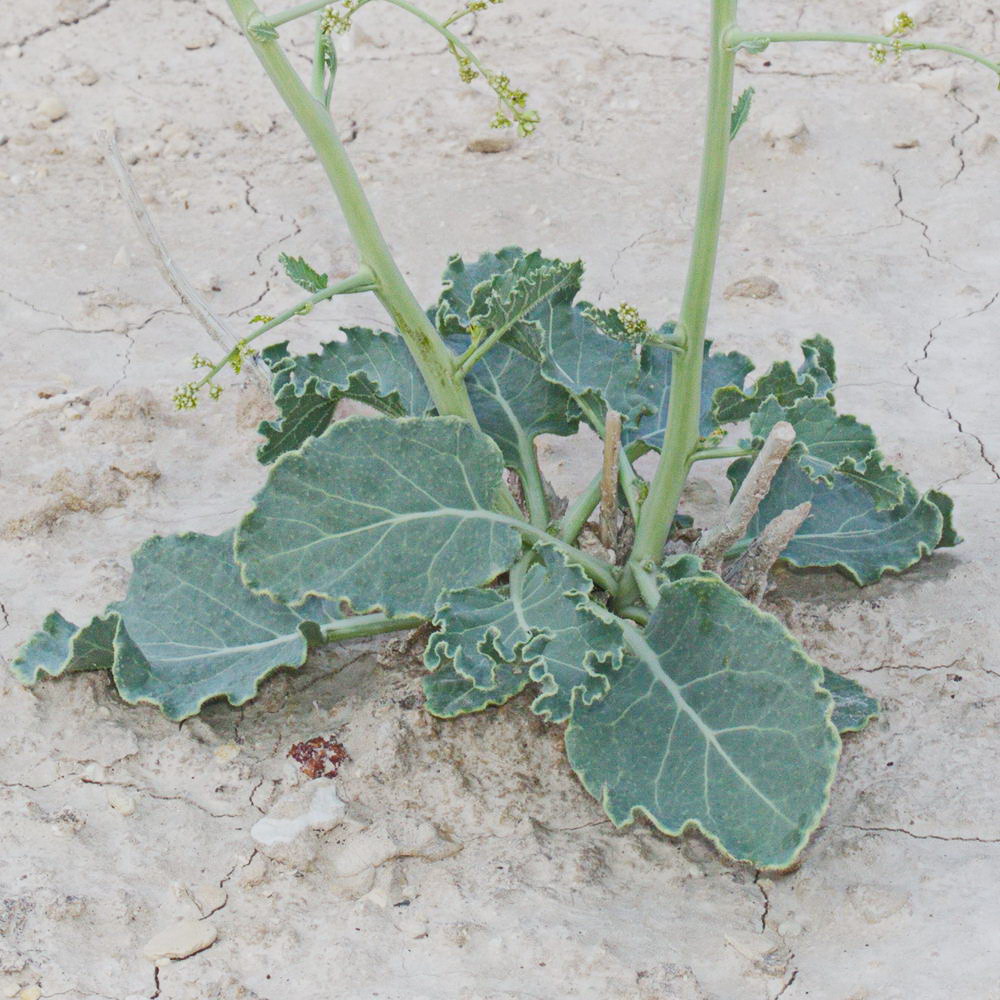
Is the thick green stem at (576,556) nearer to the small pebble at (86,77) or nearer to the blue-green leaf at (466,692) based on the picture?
the blue-green leaf at (466,692)

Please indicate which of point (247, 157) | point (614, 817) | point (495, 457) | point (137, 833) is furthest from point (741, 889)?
point (247, 157)

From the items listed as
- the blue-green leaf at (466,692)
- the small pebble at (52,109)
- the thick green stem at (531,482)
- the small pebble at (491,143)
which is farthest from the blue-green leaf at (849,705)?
the small pebble at (52,109)

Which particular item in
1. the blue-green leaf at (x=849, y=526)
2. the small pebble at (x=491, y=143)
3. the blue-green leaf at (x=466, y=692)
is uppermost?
the blue-green leaf at (x=466, y=692)

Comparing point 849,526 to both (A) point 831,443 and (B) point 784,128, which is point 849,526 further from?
(B) point 784,128

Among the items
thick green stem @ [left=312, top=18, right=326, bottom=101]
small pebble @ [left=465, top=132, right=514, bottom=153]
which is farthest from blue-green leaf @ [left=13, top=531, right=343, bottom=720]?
small pebble @ [left=465, top=132, right=514, bottom=153]

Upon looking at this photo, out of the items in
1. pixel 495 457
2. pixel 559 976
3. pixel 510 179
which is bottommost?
pixel 510 179

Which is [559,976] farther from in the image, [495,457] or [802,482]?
[802,482]

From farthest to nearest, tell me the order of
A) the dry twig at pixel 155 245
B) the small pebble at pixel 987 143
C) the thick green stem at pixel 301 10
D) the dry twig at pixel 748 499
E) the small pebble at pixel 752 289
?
the small pebble at pixel 987 143 → the small pebble at pixel 752 289 → the dry twig at pixel 155 245 → the dry twig at pixel 748 499 → the thick green stem at pixel 301 10
